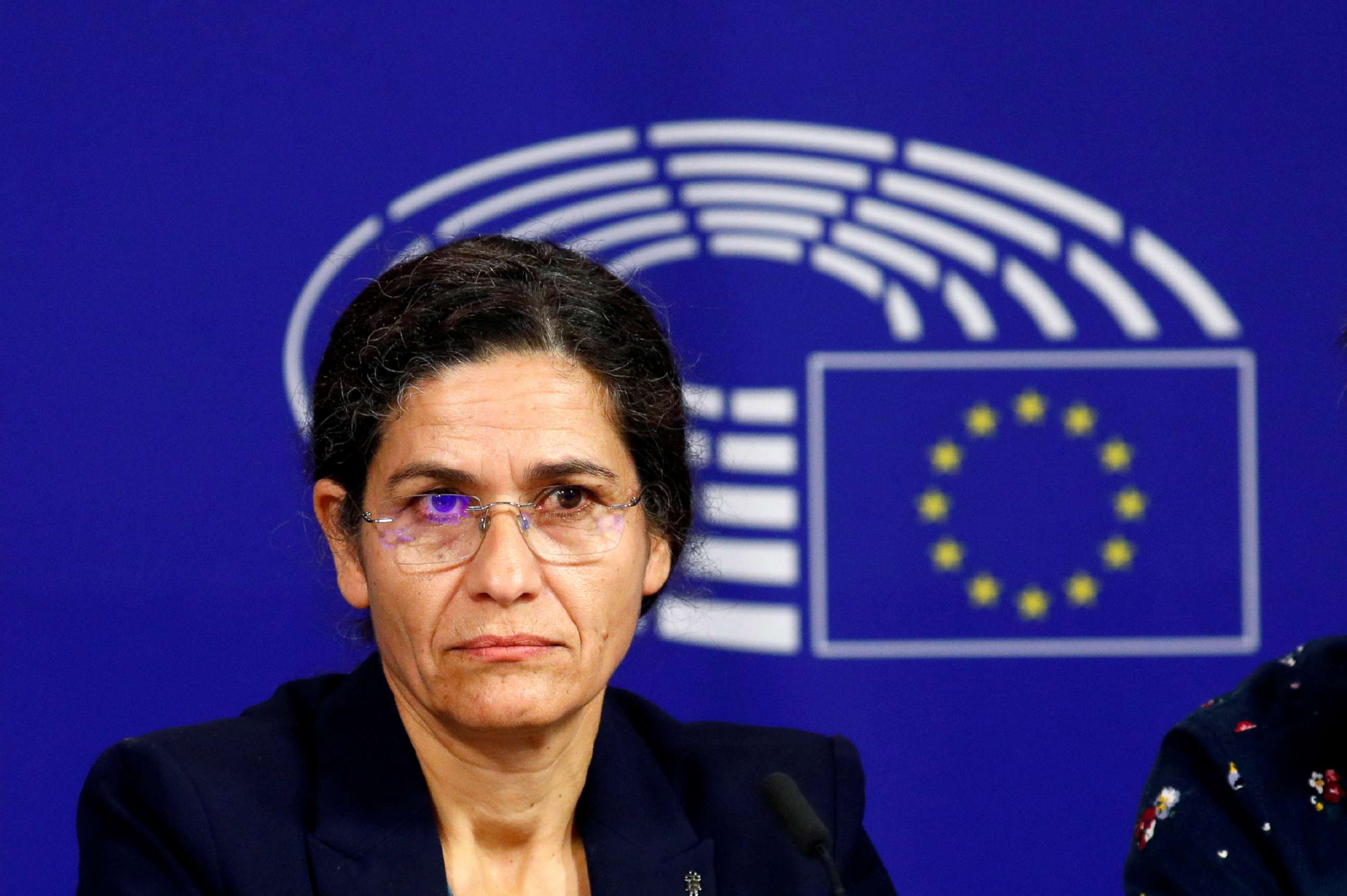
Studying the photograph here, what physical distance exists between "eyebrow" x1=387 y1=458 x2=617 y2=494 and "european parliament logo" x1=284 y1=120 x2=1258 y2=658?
2.79ft

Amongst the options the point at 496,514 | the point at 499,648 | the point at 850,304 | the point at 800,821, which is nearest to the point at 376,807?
the point at 499,648

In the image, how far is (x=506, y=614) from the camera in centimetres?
155

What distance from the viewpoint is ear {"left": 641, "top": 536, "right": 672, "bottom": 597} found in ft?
5.77

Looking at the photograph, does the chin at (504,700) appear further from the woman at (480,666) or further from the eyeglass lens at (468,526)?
the eyeglass lens at (468,526)

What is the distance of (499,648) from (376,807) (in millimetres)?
252

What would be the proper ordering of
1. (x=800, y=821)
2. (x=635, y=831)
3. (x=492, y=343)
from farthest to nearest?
(x=635, y=831) < (x=492, y=343) < (x=800, y=821)

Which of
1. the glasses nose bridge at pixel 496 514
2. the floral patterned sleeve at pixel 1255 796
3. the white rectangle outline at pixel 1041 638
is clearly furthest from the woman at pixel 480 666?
the white rectangle outline at pixel 1041 638

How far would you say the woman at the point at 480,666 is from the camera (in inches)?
61.3

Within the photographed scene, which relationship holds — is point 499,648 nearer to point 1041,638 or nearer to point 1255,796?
point 1255,796

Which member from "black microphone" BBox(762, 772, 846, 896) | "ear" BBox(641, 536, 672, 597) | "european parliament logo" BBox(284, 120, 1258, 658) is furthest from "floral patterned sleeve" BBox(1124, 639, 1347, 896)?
"european parliament logo" BBox(284, 120, 1258, 658)

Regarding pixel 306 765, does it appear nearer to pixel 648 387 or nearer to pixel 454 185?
pixel 648 387

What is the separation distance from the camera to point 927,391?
2.46m

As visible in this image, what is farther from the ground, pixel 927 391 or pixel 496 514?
pixel 927 391

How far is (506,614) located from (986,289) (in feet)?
4.04
